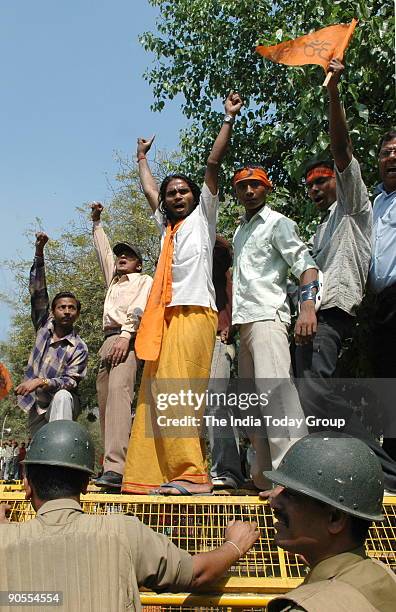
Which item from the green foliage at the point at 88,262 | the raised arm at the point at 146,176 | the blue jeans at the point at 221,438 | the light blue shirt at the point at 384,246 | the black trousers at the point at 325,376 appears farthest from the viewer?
the green foliage at the point at 88,262

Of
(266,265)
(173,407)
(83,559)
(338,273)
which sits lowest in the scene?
(83,559)

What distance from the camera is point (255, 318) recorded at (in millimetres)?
4656

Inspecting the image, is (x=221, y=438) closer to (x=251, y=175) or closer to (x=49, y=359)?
(x=49, y=359)

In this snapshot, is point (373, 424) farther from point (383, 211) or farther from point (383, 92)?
point (383, 92)

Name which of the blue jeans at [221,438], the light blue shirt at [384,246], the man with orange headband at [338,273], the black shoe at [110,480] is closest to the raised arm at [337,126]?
the man with orange headband at [338,273]

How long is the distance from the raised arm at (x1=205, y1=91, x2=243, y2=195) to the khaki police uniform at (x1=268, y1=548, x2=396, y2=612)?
3.02 m

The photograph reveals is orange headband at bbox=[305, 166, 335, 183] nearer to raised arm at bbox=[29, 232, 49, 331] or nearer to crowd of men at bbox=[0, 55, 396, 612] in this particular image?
crowd of men at bbox=[0, 55, 396, 612]

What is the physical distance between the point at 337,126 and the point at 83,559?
2877mm

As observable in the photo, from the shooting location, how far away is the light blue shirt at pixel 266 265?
466 cm

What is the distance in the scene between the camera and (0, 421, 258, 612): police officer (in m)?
2.54

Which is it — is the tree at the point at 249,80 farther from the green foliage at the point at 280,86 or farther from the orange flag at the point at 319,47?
the orange flag at the point at 319,47

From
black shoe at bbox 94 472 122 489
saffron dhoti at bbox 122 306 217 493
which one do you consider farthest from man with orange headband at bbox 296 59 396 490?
black shoe at bbox 94 472 122 489

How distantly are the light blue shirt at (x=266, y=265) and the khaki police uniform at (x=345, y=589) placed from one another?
2597 millimetres

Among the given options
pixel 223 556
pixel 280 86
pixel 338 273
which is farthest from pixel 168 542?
pixel 280 86
